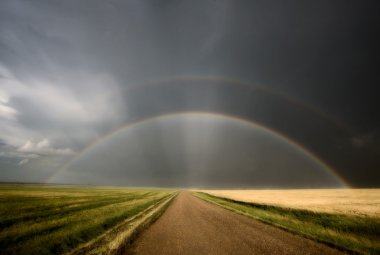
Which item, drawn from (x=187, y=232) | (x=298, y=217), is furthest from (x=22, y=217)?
(x=298, y=217)

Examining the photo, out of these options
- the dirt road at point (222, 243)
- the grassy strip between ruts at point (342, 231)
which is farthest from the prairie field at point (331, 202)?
the dirt road at point (222, 243)

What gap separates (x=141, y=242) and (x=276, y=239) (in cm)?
677

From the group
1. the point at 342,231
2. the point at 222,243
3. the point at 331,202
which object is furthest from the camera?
the point at 331,202

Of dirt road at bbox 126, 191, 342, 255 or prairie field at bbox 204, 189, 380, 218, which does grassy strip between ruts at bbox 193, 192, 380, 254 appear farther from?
prairie field at bbox 204, 189, 380, 218

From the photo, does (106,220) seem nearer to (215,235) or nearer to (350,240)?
(215,235)

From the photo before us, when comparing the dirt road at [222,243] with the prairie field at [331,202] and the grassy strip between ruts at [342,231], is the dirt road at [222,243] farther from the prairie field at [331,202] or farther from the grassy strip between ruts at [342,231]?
the prairie field at [331,202]

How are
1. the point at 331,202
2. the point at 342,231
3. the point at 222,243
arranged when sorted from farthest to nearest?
the point at 331,202, the point at 342,231, the point at 222,243

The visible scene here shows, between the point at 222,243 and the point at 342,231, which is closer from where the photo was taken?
the point at 222,243

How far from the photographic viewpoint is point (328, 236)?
35.7ft

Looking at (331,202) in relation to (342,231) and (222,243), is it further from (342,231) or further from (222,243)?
(222,243)

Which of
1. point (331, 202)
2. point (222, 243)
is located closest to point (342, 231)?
point (222, 243)

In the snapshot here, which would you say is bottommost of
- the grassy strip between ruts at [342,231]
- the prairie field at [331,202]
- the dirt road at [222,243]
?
the dirt road at [222,243]

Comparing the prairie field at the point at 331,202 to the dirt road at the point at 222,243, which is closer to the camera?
the dirt road at the point at 222,243

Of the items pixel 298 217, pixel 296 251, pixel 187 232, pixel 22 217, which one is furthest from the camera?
pixel 298 217
